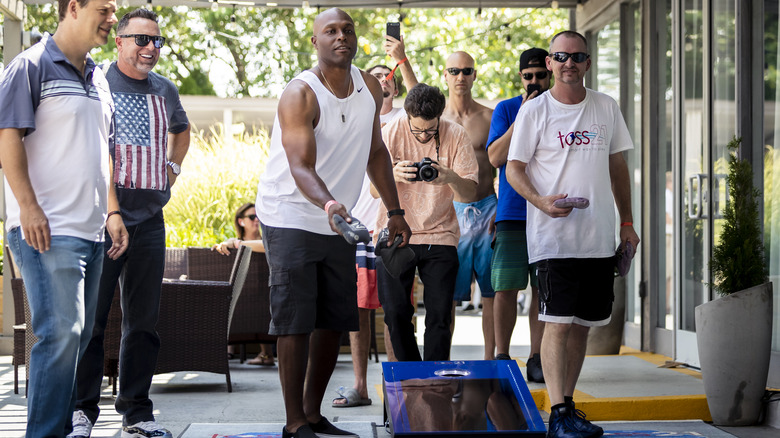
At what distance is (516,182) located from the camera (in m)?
4.64

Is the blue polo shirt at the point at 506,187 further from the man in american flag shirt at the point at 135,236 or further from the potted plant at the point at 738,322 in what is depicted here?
the man in american flag shirt at the point at 135,236

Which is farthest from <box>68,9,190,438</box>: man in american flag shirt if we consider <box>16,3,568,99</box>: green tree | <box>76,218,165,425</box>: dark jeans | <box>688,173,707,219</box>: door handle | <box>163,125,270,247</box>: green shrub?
<box>16,3,568,99</box>: green tree

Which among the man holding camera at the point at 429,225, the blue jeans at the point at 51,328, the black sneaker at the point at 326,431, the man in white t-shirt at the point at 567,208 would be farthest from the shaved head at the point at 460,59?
the blue jeans at the point at 51,328

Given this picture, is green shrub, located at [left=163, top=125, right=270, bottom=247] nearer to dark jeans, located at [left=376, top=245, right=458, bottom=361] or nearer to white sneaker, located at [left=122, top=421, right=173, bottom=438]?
dark jeans, located at [left=376, top=245, right=458, bottom=361]

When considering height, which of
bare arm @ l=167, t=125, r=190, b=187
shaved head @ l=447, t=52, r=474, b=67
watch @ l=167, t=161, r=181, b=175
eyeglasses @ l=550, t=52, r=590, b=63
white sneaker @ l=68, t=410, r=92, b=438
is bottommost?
white sneaker @ l=68, t=410, r=92, b=438

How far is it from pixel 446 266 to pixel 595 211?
820mm

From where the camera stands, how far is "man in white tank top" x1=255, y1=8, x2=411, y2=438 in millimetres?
3984

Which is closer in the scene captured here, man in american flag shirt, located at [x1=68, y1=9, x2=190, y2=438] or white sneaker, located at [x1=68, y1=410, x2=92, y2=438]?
white sneaker, located at [x1=68, y1=410, x2=92, y2=438]

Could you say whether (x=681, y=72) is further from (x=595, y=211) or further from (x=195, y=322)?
(x=195, y=322)

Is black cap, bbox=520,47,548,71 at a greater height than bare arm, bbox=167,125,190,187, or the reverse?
black cap, bbox=520,47,548,71

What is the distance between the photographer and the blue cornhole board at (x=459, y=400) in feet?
12.9

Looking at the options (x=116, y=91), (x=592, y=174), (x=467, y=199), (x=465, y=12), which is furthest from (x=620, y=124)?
(x=465, y=12)

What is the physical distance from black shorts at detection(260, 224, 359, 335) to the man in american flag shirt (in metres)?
0.62

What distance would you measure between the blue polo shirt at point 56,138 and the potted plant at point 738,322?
3.04m
